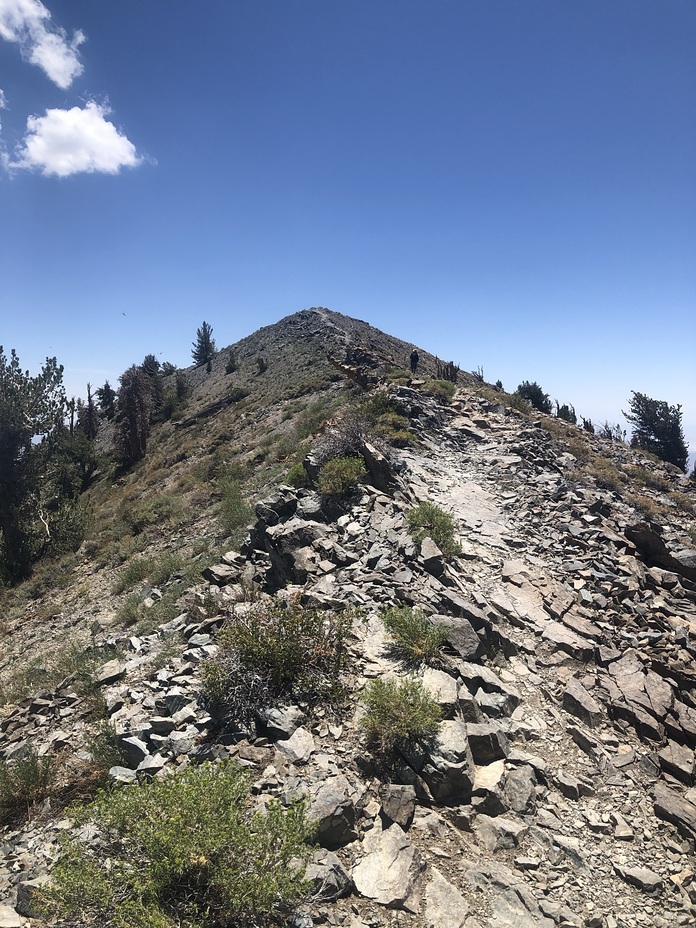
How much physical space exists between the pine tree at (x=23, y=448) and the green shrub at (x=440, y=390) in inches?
741

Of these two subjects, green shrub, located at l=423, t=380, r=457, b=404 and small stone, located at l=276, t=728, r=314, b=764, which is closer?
small stone, located at l=276, t=728, r=314, b=764

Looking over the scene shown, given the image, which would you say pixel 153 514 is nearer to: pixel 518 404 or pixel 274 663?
pixel 274 663

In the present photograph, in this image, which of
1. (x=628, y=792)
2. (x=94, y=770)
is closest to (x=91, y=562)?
(x=94, y=770)

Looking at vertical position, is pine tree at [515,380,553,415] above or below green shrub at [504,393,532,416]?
above

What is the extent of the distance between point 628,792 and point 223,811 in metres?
4.65

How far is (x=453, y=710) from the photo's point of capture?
5.52 meters

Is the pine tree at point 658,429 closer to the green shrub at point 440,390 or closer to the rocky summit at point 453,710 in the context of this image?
the green shrub at point 440,390

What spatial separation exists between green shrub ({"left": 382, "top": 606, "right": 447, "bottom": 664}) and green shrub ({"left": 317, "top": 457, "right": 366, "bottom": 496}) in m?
4.24

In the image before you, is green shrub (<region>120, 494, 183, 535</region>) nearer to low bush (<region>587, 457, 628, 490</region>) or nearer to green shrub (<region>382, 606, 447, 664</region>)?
green shrub (<region>382, 606, 447, 664</region>)

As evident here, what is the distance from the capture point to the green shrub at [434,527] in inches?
355

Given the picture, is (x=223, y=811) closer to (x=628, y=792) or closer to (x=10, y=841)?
(x=10, y=841)

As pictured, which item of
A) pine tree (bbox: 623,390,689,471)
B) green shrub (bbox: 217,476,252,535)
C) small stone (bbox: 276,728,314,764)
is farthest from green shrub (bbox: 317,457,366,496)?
pine tree (bbox: 623,390,689,471)

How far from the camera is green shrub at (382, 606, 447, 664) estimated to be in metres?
6.23

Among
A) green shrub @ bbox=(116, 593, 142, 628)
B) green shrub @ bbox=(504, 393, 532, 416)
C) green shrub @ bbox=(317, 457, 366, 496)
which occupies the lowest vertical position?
green shrub @ bbox=(116, 593, 142, 628)
